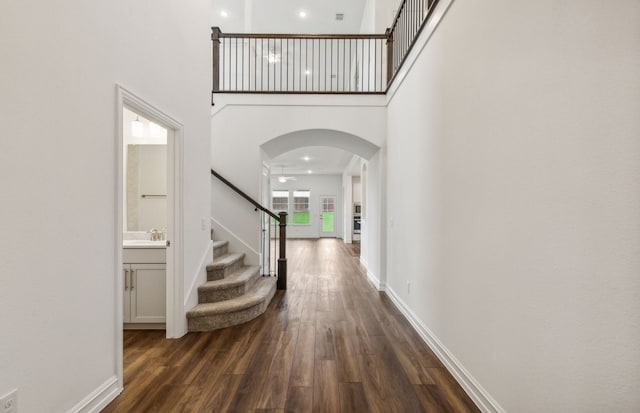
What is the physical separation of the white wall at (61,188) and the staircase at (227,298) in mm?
1023

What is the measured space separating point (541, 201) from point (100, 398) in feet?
8.86

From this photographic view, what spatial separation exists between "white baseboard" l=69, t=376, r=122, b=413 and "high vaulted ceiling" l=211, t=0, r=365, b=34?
7032 millimetres

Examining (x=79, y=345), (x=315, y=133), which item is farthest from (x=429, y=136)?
(x=79, y=345)

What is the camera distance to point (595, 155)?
1.06 meters

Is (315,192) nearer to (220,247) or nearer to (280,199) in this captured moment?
(280,199)

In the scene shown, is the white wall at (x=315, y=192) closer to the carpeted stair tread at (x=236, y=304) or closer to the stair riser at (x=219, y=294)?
the carpeted stair tread at (x=236, y=304)

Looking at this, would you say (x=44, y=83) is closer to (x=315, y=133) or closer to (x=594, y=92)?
(x=594, y=92)

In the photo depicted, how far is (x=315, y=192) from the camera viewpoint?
41.2 ft

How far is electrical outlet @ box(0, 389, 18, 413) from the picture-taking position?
47.9 inches

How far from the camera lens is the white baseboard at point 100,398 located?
161 cm

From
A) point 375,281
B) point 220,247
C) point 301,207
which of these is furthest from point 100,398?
point 301,207

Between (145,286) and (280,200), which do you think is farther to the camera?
(280,200)

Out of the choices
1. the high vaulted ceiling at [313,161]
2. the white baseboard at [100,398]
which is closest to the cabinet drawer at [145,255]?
the white baseboard at [100,398]

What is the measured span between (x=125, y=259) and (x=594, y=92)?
11.6 feet
